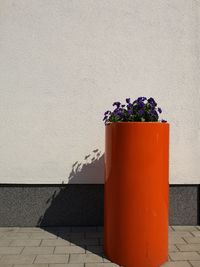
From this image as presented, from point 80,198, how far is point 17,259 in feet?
4.61

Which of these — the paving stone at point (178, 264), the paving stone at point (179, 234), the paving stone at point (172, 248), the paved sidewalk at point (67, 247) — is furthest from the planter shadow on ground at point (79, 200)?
the paving stone at point (178, 264)

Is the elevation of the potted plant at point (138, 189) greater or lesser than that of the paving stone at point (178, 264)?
greater

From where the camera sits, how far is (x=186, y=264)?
360 centimetres

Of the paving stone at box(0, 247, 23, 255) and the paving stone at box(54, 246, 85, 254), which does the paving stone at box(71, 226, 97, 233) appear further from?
the paving stone at box(0, 247, 23, 255)

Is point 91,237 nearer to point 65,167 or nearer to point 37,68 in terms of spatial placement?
point 65,167

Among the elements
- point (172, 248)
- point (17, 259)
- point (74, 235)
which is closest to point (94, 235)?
point (74, 235)

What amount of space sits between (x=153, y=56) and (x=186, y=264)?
2751 mm

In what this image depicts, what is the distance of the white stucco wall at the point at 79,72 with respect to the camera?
4.78 metres

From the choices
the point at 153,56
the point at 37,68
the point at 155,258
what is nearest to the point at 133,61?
the point at 153,56

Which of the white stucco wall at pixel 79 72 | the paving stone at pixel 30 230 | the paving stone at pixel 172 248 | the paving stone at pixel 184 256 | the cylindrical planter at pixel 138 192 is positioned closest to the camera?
the cylindrical planter at pixel 138 192

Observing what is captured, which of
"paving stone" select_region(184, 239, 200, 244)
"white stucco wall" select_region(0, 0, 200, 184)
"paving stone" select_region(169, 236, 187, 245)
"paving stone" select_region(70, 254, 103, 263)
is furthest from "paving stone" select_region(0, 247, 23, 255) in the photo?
"paving stone" select_region(184, 239, 200, 244)

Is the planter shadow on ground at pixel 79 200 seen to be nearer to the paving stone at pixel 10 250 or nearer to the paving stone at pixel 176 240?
the paving stone at pixel 10 250

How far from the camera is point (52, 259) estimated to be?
370 cm

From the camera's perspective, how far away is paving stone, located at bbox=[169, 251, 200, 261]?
376cm
